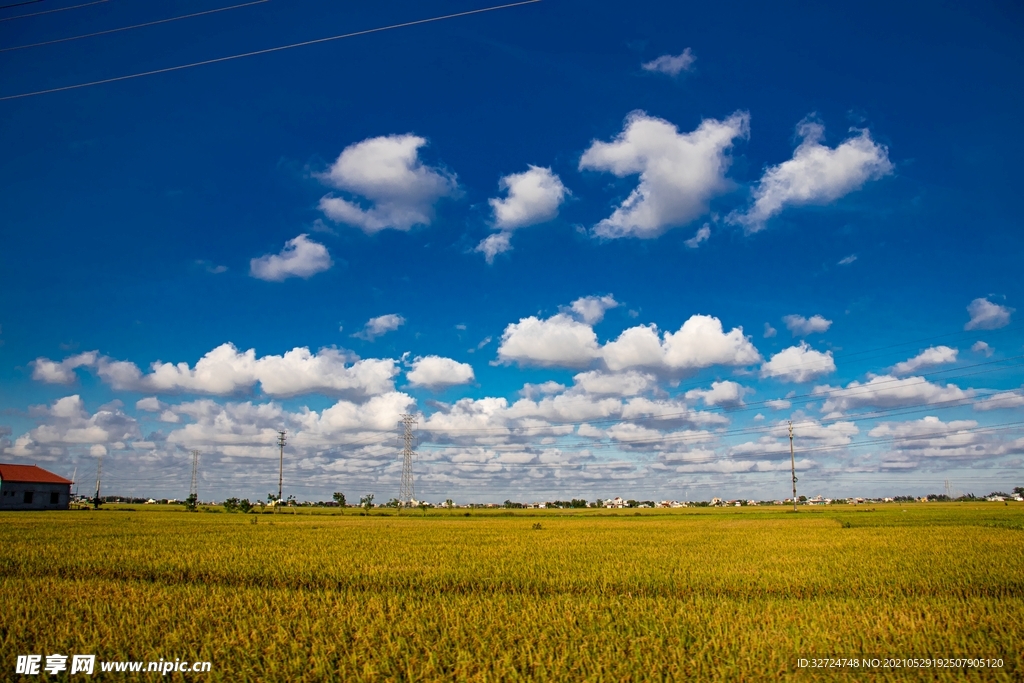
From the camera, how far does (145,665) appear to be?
263 inches

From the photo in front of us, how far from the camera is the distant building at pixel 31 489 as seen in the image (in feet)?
233

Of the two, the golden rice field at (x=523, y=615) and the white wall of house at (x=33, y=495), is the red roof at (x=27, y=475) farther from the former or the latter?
the golden rice field at (x=523, y=615)

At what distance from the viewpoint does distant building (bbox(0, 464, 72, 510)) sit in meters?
70.9

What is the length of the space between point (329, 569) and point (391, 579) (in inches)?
93.3

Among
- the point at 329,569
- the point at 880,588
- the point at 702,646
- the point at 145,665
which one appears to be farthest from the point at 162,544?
the point at 880,588

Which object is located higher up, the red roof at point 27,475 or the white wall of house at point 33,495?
the red roof at point 27,475

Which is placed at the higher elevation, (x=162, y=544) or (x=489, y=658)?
(x=489, y=658)

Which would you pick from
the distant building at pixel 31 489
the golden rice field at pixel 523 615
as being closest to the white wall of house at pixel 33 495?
the distant building at pixel 31 489

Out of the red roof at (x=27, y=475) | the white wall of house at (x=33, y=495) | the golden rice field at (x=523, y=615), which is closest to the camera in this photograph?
the golden rice field at (x=523, y=615)

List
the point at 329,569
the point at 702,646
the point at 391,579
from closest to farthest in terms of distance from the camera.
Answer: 1. the point at 702,646
2. the point at 391,579
3. the point at 329,569

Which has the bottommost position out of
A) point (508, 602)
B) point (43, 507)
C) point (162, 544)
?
point (43, 507)

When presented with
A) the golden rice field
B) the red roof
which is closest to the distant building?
the red roof

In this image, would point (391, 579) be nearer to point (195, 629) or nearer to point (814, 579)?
point (195, 629)

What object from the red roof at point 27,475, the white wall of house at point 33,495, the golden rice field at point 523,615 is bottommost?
the white wall of house at point 33,495
